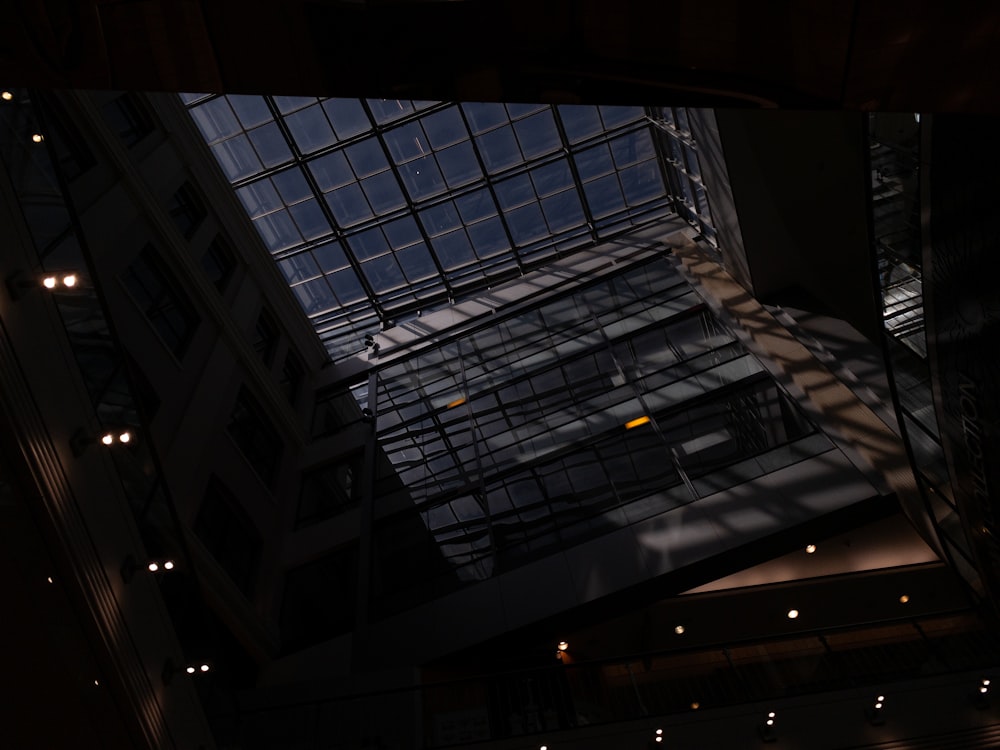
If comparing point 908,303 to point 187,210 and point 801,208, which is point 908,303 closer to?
point 801,208

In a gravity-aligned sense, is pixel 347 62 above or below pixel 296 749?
above

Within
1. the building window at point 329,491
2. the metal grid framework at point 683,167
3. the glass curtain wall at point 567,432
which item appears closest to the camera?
the glass curtain wall at point 567,432

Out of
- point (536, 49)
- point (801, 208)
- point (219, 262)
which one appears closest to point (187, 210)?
point (219, 262)

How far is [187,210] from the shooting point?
24672mm

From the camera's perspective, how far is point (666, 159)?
31828mm

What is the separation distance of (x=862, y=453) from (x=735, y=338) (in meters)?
7.15

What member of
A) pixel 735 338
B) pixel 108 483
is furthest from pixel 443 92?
pixel 735 338

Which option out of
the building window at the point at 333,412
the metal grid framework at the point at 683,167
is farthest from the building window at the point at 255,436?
the metal grid framework at the point at 683,167

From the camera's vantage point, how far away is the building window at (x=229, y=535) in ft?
60.1

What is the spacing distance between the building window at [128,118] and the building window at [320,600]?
13271 millimetres

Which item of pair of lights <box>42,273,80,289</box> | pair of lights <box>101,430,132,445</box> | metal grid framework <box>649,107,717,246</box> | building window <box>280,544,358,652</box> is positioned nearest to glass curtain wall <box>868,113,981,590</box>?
pair of lights <box>42,273,80,289</box>

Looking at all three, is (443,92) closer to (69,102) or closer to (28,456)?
(28,456)

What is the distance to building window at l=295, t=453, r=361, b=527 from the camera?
23.5 meters

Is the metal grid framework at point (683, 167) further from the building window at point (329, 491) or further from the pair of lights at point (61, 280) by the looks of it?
the pair of lights at point (61, 280)
